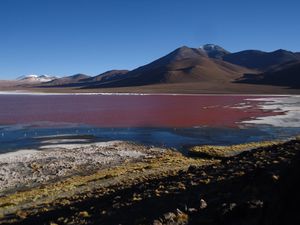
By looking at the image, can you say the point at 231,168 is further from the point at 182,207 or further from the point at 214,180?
the point at 182,207

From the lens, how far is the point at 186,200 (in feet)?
35.0

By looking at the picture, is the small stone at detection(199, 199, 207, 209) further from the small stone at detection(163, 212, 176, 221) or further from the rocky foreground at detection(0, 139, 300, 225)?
the small stone at detection(163, 212, 176, 221)

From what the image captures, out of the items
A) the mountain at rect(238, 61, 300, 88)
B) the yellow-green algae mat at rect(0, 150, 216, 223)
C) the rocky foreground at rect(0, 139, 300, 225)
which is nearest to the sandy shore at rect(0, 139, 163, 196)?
the yellow-green algae mat at rect(0, 150, 216, 223)

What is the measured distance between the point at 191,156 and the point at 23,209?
44.5 ft

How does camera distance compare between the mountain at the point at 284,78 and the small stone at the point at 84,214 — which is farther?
the mountain at the point at 284,78

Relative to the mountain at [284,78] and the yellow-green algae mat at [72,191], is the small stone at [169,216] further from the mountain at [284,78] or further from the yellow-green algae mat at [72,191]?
the mountain at [284,78]

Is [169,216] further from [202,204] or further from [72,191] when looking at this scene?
[72,191]

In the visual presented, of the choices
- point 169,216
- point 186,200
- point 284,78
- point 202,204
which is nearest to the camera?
point 169,216

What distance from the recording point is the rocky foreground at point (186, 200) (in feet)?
25.7

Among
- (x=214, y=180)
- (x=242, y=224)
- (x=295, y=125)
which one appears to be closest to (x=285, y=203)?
(x=242, y=224)

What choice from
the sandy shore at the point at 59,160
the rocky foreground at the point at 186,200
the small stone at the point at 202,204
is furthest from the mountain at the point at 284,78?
the small stone at the point at 202,204

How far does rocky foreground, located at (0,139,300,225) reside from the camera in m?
7.82

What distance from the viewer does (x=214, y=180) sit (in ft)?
41.3

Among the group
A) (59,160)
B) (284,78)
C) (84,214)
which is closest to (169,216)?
(84,214)
